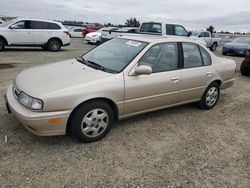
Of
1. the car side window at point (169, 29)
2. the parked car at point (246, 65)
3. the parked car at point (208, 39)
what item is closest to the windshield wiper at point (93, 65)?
the parked car at point (246, 65)

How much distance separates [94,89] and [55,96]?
0.53 metres

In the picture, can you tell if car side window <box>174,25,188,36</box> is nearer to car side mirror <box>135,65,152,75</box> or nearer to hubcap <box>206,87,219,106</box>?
hubcap <box>206,87,219,106</box>

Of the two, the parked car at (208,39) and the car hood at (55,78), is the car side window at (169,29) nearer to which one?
the parked car at (208,39)

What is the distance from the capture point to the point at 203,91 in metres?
5.12

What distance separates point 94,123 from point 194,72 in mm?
2188

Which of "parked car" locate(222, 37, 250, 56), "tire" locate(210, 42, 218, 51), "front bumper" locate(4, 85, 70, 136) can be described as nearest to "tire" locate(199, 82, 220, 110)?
"front bumper" locate(4, 85, 70, 136)

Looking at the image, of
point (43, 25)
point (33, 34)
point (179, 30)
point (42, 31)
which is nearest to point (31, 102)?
point (33, 34)

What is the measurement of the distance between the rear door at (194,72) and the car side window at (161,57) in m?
0.24

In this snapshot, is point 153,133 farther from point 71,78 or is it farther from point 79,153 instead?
point 71,78

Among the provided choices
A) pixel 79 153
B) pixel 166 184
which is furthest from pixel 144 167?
pixel 79 153

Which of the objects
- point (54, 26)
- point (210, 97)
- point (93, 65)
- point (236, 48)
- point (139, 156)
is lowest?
point (139, 156)

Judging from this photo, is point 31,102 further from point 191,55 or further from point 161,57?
point 191,55

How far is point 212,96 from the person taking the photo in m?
5.38

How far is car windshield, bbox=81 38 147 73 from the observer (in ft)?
13.3
